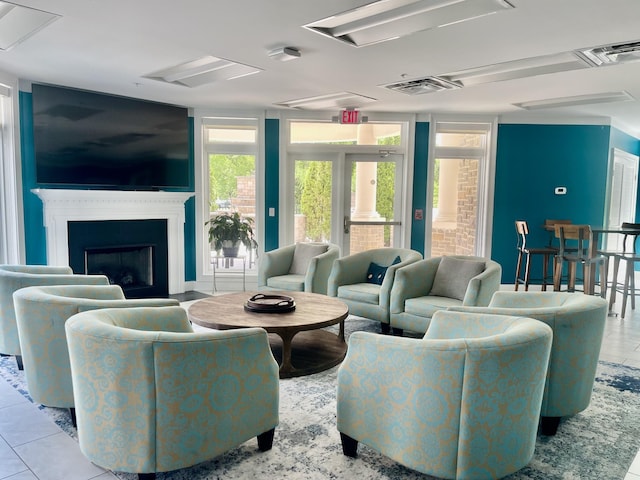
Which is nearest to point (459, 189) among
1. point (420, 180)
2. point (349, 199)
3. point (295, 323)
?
point (420, 180)

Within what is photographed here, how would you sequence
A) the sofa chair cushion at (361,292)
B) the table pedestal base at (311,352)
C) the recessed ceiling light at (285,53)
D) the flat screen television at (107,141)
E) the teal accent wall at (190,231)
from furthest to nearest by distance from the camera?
1. the teal accent wall at (190,231)
2. the flat screen television at (107,141)
3. the sofa chair cushion at (361,292)
4. the recessed ceiling light at (285,53)
5. the table pedestal base at (311,352)

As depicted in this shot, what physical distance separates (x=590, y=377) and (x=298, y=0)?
9.26 feet

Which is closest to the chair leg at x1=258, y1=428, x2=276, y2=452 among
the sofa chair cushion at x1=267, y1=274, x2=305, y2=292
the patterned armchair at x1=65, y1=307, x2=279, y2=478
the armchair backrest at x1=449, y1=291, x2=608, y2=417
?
the patterned armchair at x1=65, y1=307, x2=279, y2=478

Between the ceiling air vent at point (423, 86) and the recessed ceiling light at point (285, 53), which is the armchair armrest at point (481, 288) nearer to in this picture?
the ceiling air vent at point (423, 86)

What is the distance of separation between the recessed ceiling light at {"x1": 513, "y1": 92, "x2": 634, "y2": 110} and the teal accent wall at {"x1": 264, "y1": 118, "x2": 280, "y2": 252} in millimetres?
3282

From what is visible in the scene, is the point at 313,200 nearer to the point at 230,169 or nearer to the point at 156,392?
the point at 230,169

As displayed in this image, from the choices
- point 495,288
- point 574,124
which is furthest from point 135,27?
point 574,124

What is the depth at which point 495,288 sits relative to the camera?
4.14m

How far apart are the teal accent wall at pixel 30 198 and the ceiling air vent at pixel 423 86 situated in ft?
13.0

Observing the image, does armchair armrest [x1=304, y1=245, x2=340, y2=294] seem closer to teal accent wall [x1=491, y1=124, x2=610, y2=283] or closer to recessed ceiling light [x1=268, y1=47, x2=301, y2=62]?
recessed ceiling light [x1=268, y1=47, x2=301, y2=62]

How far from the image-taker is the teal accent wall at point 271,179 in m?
6.74

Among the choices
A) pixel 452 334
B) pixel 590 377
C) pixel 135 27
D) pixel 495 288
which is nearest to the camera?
pixel 452 334

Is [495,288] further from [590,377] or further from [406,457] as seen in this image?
[406,457]

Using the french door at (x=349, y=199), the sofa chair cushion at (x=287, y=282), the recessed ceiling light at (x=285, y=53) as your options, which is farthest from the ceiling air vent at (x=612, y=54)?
the sofa chair cushion at (x=287, y=282)
